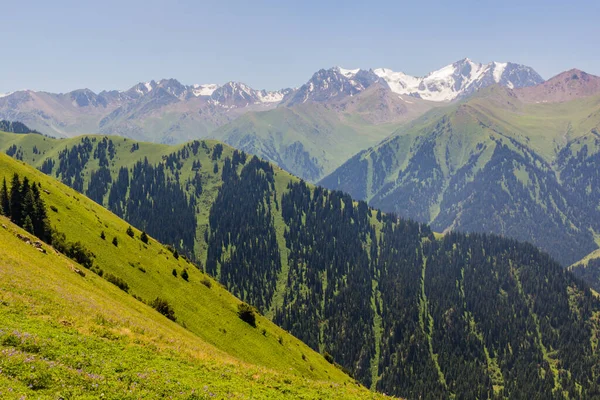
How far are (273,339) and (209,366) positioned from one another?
6204 cm

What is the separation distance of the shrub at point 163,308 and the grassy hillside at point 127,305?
273 cm

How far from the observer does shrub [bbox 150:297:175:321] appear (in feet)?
229

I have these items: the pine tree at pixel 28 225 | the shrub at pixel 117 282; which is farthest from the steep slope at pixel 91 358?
the pine tree at pixel 28 225

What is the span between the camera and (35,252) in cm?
5725

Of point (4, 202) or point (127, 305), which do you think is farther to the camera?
point (4, 202)

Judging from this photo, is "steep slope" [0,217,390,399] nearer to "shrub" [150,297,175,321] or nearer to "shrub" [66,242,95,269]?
"shrub" [150,297,175,321]

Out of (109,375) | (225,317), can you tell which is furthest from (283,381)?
(225,317)

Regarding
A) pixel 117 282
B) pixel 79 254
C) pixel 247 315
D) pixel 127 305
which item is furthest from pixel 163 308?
pixel 247 315

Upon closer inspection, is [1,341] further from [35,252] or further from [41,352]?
[35,252]

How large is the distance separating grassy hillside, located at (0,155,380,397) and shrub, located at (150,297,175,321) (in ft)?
8.94

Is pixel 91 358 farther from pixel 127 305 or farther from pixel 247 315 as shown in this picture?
A: pixel 247 315

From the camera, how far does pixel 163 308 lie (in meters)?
70.5

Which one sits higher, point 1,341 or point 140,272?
point 1,341

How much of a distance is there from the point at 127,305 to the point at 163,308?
45.0ft
